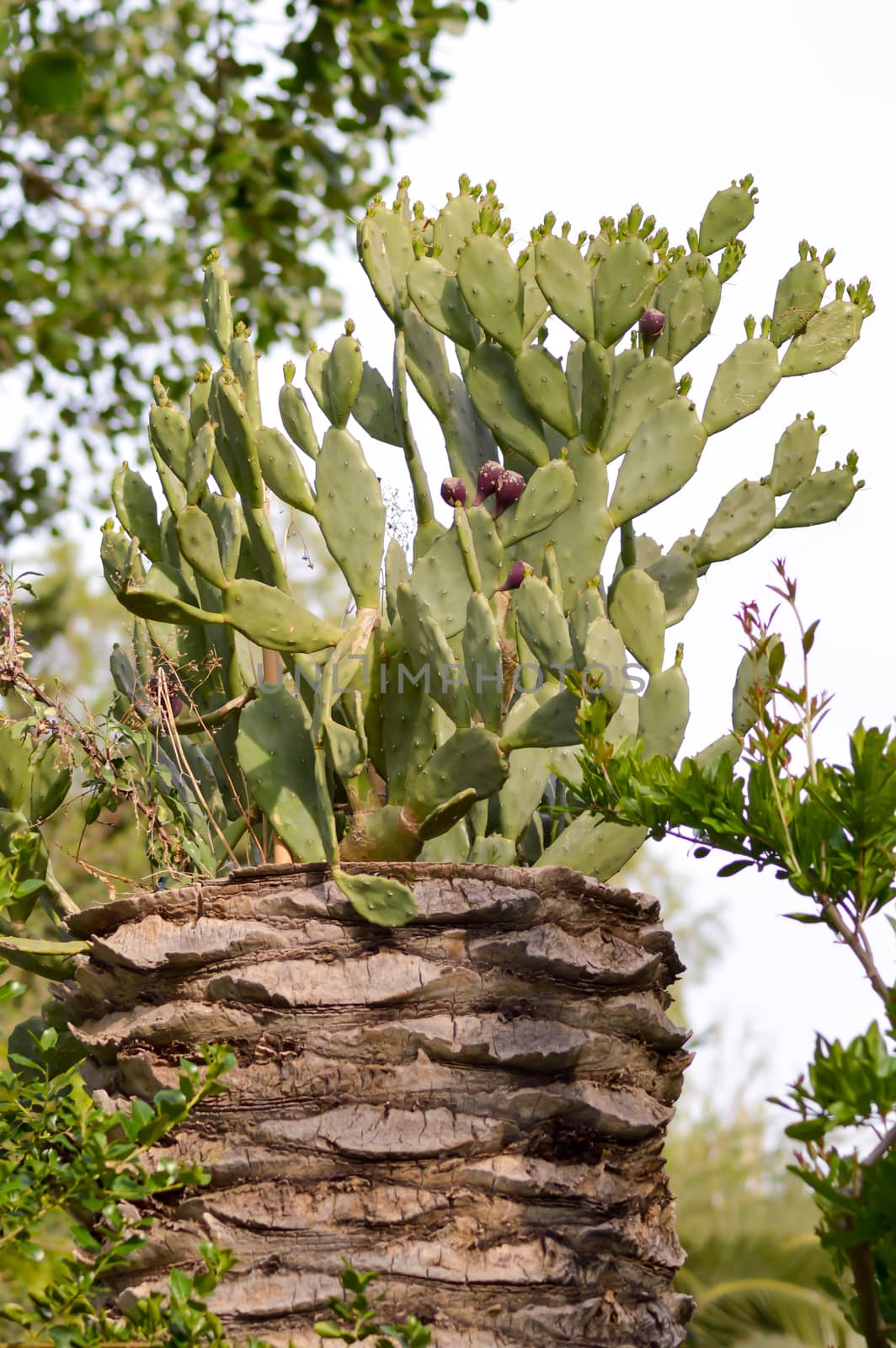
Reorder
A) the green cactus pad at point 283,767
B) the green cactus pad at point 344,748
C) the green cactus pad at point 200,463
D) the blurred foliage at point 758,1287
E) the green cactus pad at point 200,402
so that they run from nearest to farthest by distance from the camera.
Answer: the green cactus pad at point 344,748 → the green cactus pad at point 283,767 → the green cactus pad at point 200,463 → the green cactus pad at point 200,402 → the blurred foliage at point 758,1287

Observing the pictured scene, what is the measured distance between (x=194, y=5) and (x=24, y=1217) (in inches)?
272

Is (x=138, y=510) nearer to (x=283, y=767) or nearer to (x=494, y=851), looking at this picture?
(x=283, y=767)

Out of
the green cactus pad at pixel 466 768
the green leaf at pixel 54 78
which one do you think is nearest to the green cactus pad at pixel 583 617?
the green cactus pad at pixel 466 768

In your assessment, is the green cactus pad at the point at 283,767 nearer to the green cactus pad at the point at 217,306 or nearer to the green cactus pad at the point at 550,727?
the green cactus pad at the point at 550,727

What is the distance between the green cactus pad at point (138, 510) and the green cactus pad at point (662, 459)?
0.92 m

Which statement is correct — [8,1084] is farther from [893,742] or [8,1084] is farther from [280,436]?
[893,742]

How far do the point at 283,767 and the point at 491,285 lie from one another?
93 cm

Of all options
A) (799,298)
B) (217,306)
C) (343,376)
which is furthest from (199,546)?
(799,298)

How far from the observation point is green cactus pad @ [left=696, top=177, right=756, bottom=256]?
8.64 ft

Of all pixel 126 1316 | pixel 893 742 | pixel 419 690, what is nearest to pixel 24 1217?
pixel 126 1316

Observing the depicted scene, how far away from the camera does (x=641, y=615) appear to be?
233 cm

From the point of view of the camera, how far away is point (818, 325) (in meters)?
2.70

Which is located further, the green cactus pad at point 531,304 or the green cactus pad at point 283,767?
the green cactus pad at point 531,304

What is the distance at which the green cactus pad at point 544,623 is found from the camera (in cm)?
206
